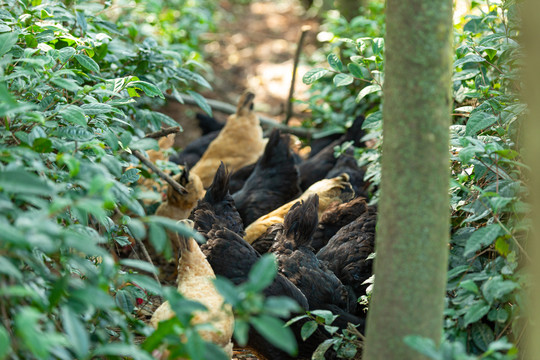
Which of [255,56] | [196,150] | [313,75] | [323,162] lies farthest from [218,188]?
[255,56]

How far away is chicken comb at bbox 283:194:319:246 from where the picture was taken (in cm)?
321

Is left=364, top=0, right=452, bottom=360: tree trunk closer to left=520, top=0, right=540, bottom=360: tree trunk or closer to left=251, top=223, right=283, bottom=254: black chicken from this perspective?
left=520, top=0, right=540, bottom=360: tree trunk

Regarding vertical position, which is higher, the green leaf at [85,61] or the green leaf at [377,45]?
the green leaf at [377,45]

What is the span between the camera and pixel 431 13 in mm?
1657

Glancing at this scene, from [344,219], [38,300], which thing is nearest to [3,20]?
[38,300]

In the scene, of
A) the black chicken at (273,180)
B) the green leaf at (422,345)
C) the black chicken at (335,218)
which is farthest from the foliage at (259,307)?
the black chicken at (273,180)

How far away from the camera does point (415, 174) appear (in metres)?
1.68

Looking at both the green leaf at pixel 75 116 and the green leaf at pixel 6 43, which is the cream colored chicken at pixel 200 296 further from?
the green leaf at pixel 6 43

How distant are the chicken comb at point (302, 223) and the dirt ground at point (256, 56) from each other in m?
3.39

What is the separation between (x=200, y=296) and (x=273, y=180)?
218cm

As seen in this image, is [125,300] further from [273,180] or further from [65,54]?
[273,180]

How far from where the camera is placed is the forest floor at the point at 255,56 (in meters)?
7.64

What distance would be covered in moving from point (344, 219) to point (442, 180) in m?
2.07

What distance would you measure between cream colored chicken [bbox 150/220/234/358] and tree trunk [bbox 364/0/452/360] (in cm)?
66
